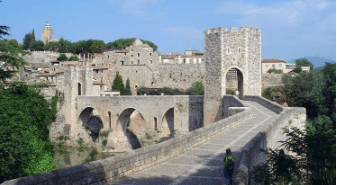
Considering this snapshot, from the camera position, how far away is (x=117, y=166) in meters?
7.75

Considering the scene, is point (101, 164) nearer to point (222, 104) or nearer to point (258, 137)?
point (258, 137)

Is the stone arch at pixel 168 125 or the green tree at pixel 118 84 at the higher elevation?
the green tree at pixel 118 84

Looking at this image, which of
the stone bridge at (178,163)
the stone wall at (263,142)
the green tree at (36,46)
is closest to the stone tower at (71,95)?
the stone wall at (263,142)

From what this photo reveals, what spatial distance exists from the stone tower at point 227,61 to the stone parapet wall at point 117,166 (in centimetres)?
1505

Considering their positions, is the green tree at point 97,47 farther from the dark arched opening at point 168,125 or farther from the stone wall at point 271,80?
the dark arched opening at point 168,125

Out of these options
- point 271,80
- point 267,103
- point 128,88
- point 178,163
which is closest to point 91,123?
point 128,88

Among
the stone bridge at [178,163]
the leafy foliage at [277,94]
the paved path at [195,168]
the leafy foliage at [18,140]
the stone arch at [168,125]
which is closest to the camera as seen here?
the stone bridge at [178,163]

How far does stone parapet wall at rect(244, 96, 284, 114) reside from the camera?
20.6 meters

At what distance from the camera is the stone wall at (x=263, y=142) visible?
6884 mm

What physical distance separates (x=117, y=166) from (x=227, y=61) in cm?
1954

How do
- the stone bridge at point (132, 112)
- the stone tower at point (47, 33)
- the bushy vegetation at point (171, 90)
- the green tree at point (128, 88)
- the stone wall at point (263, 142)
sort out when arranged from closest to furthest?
the stone wall at point (263, 142) → the stone bridge at point (132, 112) → the bushy vegetation at point (171, 90) → the green tree at point (128, 88) → the stone tower at point (47, 33)

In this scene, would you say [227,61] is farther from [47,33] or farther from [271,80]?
[47,33]

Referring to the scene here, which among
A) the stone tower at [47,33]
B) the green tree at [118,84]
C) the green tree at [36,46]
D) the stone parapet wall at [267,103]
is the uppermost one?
the stone tower at [47,33]

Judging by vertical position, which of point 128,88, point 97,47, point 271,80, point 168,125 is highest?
point 97,47
